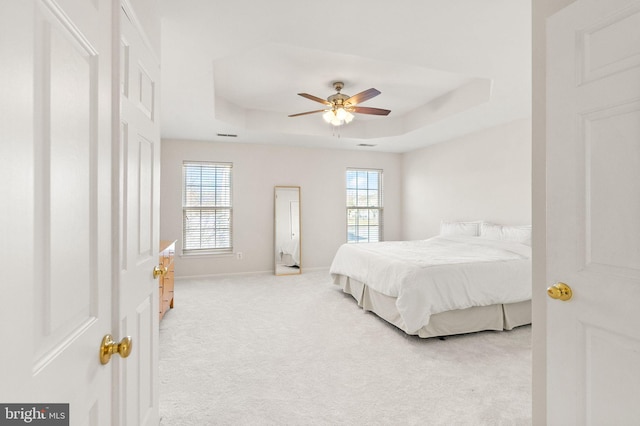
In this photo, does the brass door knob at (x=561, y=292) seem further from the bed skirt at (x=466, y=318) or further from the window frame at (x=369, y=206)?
the window frame at (x=369, y=206)

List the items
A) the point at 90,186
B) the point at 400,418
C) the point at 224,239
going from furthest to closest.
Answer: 1. the point at 224,239
2. the point at 400,418
3. the point at 90,186

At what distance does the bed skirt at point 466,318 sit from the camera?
3.05m

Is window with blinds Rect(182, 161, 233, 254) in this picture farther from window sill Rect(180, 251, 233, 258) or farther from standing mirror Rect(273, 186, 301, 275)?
standing mirror Rect(273, 186, 301, 275)

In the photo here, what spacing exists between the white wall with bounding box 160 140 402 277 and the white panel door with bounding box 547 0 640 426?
517cm

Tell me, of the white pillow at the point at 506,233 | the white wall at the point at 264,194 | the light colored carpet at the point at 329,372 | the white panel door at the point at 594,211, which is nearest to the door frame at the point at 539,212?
the white panel door at the point at 594,211

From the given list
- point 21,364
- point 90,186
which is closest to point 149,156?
point 90,186

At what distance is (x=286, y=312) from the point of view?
3898mm

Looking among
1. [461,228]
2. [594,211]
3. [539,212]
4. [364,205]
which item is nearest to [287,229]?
[364,205]

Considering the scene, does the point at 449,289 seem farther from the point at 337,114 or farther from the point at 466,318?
the point at 337,114

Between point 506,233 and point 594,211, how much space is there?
141 inches

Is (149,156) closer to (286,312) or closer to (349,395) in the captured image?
(349,395)

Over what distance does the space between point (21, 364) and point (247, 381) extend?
6.81 feet

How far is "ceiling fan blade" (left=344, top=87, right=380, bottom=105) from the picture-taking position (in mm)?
3321

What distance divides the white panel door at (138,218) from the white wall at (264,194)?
4.30m
